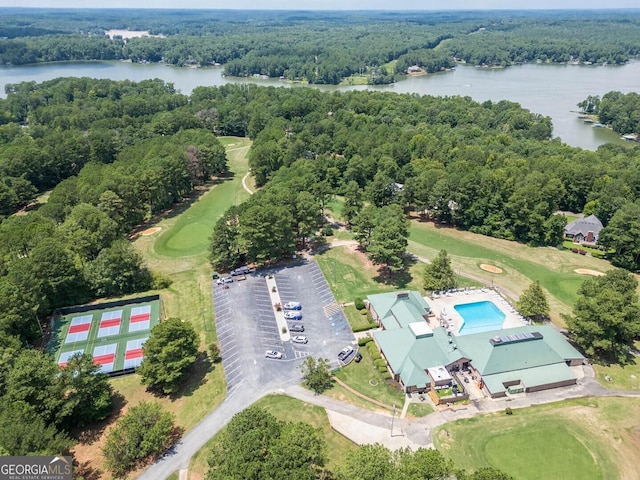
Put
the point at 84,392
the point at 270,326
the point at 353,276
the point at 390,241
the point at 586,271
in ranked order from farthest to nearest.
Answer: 1. the point at 586,271
2. the point at 353,276
3. the point at 390,241
4. the point at 270,326
5. the point at 84,392

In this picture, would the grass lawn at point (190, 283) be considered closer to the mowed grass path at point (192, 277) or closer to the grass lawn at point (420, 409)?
the mowed grass path at point (192, 277)

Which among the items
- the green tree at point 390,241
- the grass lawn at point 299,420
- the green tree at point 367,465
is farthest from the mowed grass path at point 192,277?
the green tree at point 390,241

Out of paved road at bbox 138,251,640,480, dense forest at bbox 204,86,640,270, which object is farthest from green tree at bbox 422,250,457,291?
dense forest at bbox 204,86,640,270

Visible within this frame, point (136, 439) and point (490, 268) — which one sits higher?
point (136, 439)

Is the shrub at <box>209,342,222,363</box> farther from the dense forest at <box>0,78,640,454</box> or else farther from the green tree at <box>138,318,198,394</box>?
the dense forest at <box>0,78,640,454</box>

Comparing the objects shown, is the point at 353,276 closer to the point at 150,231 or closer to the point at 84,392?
the point at 84,392

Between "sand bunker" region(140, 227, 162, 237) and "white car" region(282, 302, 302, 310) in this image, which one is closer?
"white car" region(282, 302, 302, 310)

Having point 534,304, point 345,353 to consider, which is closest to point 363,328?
point 345,353
